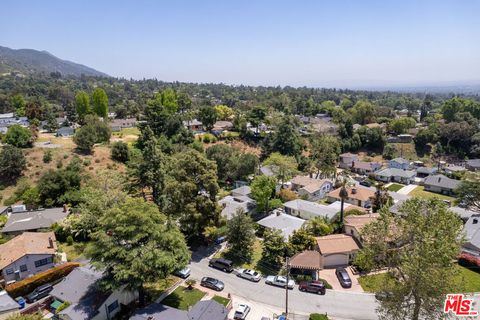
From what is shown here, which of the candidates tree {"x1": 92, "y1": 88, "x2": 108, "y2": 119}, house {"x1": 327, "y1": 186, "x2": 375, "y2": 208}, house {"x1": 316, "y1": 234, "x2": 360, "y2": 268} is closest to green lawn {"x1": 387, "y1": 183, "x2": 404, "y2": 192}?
house {"x1": 327, "y1": 186, "x2": 375, "y2": 208}

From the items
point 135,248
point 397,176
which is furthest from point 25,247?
point 397,176

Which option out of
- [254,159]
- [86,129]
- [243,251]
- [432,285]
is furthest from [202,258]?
[86,129]

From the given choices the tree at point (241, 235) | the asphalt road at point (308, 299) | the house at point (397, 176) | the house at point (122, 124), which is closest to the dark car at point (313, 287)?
the asphalt road at point (308, 299)

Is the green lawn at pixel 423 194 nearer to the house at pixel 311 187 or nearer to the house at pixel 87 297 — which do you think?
the house at pixel 311 187

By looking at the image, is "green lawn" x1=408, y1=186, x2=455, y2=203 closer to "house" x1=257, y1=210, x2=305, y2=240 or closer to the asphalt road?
"house" x1=257, y1=210, x2=305, y2=240

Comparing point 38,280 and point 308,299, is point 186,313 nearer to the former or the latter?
point 308,299

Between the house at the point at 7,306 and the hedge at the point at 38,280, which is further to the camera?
the hedge at the point at 38,280
